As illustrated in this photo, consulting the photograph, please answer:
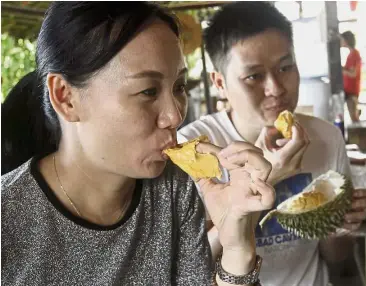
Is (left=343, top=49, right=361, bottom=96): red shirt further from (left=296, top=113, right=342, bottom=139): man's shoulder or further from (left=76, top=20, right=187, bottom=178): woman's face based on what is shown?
(left=76, top=20, right=187, bottom=178): woman's face

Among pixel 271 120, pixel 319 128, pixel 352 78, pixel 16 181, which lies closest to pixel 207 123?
pixel 271 120

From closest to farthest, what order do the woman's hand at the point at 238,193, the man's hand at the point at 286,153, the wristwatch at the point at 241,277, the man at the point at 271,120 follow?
1. the woman's hand at the point at 238,193
2. the wristwatch at the point at 241,277
3. the man's hand at the point at 286,153
4. the man at the point at 271,120

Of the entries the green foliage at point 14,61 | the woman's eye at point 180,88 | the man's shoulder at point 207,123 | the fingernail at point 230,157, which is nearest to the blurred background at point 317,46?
the green foliage at point 14,61

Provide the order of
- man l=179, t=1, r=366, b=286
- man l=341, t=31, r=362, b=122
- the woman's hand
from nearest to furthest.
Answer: the woman's hand, man l=179, t=1, r=366, b=286, man l=341, t=31, r=362, b=122

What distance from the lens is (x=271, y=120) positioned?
3.06 feet

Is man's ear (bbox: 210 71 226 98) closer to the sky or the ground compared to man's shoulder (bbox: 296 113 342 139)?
closer to the sky

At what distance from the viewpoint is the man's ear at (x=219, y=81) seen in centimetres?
101

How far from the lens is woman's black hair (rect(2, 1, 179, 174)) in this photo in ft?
1.89

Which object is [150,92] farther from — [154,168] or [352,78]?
[352,78]

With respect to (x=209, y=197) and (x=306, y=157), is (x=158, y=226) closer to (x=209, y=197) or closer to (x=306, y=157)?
(x=209, y=197)

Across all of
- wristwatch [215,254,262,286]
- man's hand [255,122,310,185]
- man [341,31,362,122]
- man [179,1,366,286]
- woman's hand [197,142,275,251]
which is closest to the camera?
woman's hand [197,142,275,251]

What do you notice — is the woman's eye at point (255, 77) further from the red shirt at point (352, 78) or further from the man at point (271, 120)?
the red shirt at point (352, 78)

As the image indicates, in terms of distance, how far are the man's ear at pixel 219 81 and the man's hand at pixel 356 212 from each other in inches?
14.6

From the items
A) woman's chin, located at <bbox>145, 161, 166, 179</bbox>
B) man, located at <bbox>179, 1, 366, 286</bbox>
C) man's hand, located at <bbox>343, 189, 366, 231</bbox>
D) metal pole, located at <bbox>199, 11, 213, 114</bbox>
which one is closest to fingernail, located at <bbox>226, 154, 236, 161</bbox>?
woman's chin, located at <bbox>145, 161, 166, 179</bbox>
